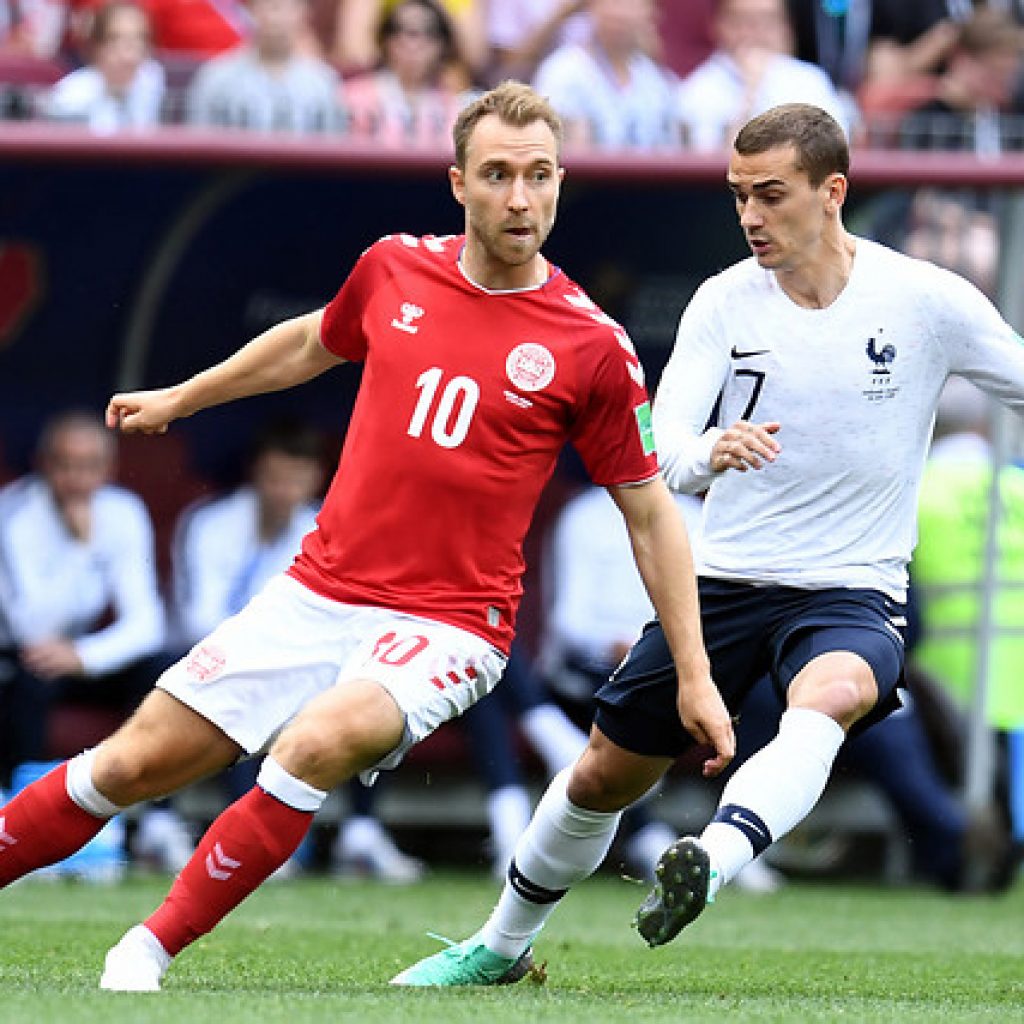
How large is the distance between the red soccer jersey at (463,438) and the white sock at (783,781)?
26.0 inches

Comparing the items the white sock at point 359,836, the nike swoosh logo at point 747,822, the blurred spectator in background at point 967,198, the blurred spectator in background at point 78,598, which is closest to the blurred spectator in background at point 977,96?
the blurred spectator in background at point 967,198

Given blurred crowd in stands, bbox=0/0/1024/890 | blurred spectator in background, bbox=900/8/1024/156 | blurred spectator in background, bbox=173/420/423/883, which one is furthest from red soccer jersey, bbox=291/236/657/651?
blurred spectator in background, bbox=173/420/423/883

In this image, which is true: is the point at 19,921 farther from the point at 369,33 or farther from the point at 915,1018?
the point at 369,33

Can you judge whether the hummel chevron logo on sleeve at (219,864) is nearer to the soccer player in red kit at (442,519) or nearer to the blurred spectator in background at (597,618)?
the soccer player in red kit at (442,519)

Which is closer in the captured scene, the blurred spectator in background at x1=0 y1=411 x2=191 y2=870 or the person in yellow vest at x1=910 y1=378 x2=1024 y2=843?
the blurred spectator in background at x1=0 y1=411 x2=191 y2=870

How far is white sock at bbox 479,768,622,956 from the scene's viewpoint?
6.16 meters

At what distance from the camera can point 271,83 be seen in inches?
398

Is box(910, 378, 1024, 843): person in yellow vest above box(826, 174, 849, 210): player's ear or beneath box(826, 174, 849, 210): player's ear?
beneath

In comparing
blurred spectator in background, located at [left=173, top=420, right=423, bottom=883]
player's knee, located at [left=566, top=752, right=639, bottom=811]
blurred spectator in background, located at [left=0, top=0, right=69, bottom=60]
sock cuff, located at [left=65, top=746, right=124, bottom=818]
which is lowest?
blurred spectator in background, located at [left=173, top=420, right=423, bottom=883]

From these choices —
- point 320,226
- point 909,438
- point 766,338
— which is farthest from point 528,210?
point 320,226

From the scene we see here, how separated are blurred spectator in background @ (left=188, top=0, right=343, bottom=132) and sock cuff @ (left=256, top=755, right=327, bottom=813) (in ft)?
15.3

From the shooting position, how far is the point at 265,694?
18.3 feet

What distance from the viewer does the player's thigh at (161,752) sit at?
5.55 meters

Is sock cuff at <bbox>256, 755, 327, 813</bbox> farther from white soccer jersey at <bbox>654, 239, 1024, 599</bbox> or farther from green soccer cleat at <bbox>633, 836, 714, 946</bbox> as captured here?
white soccer jersey at <bbox>654, 239, 1024, 599</bbox>
